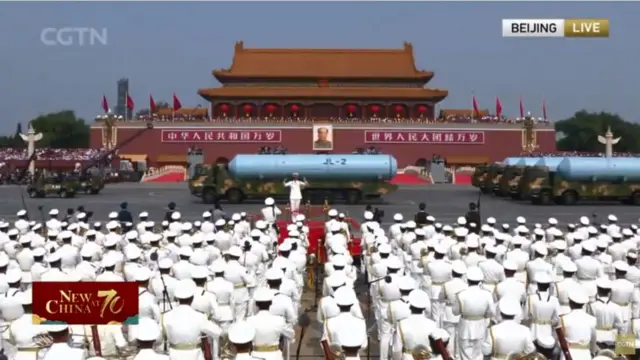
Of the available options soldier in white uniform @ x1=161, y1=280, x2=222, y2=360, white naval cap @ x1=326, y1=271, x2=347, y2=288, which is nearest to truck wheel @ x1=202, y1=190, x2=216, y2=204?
white naval cap @ x1=326, y1=271, x2=347, y2=288

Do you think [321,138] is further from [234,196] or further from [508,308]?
[508,308]

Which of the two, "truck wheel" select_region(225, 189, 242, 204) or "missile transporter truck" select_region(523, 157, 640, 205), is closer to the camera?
"missile transporter truck" select_region(523, 157, 640, 205)

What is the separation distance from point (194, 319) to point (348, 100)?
46276mm

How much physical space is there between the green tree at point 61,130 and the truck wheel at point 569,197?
58.0 m

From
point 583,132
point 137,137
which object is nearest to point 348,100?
point 137,137

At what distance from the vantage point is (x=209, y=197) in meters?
28.9

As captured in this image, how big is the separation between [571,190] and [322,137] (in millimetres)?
23003

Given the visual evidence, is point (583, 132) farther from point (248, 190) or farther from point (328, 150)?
point (248, 190)

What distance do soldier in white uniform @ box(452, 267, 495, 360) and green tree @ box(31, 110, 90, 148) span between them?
72.4 m

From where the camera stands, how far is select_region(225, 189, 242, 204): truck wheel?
1127 inches

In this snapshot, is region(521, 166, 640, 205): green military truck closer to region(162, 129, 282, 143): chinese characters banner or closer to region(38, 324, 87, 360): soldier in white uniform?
Result: region(162, 129, 282, 143): chinese characters banner

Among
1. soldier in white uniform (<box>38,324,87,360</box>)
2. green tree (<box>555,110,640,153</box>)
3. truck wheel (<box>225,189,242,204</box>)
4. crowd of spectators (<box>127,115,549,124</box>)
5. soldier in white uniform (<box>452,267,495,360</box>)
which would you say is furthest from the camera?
green tree (<box>555,110,640,153</box>)

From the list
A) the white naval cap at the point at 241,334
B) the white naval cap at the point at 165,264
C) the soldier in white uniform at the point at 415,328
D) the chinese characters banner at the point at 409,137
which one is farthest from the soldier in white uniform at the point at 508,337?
the chinese characters banner at the point at 409,137

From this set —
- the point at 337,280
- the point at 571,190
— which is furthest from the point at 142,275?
the point at 571,190
